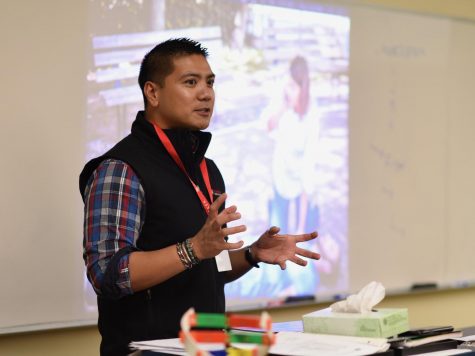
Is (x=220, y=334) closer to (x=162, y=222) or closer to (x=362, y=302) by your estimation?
(x=362, y=302)

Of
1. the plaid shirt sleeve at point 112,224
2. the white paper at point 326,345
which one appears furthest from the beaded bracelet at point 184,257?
the white paper at point 326,345

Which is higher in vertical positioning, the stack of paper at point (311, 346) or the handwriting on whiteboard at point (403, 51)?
the handwriting on whiteboard at point (403, 51)

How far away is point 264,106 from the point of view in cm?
338

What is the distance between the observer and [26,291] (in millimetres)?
2758

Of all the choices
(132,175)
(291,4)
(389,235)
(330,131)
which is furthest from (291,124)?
(132,175)

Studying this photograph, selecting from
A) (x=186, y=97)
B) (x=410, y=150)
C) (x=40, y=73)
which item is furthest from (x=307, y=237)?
(x=410, y=150)

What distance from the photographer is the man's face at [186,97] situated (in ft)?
7.07

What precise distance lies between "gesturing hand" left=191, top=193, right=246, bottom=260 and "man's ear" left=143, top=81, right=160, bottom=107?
53 centimetres

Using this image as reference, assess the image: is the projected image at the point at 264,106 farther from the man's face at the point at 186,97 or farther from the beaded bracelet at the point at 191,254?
the beaded bracelet at the point at 191,254

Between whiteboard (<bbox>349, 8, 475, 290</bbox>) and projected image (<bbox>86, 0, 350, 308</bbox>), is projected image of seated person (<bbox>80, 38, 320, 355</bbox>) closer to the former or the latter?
projected image (<bbox>86, 0, 350, 308</bbox>)

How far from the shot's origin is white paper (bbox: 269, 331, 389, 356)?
1.50 metres

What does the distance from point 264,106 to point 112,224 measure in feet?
5.19

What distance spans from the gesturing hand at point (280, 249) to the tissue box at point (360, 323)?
35 centimetres

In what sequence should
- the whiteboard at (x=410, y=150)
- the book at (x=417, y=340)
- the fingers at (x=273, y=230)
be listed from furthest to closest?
the whiteboard at (x=410, y=150) → the fingers at (x=273, y=230) → the book at (x=417, y=340)
